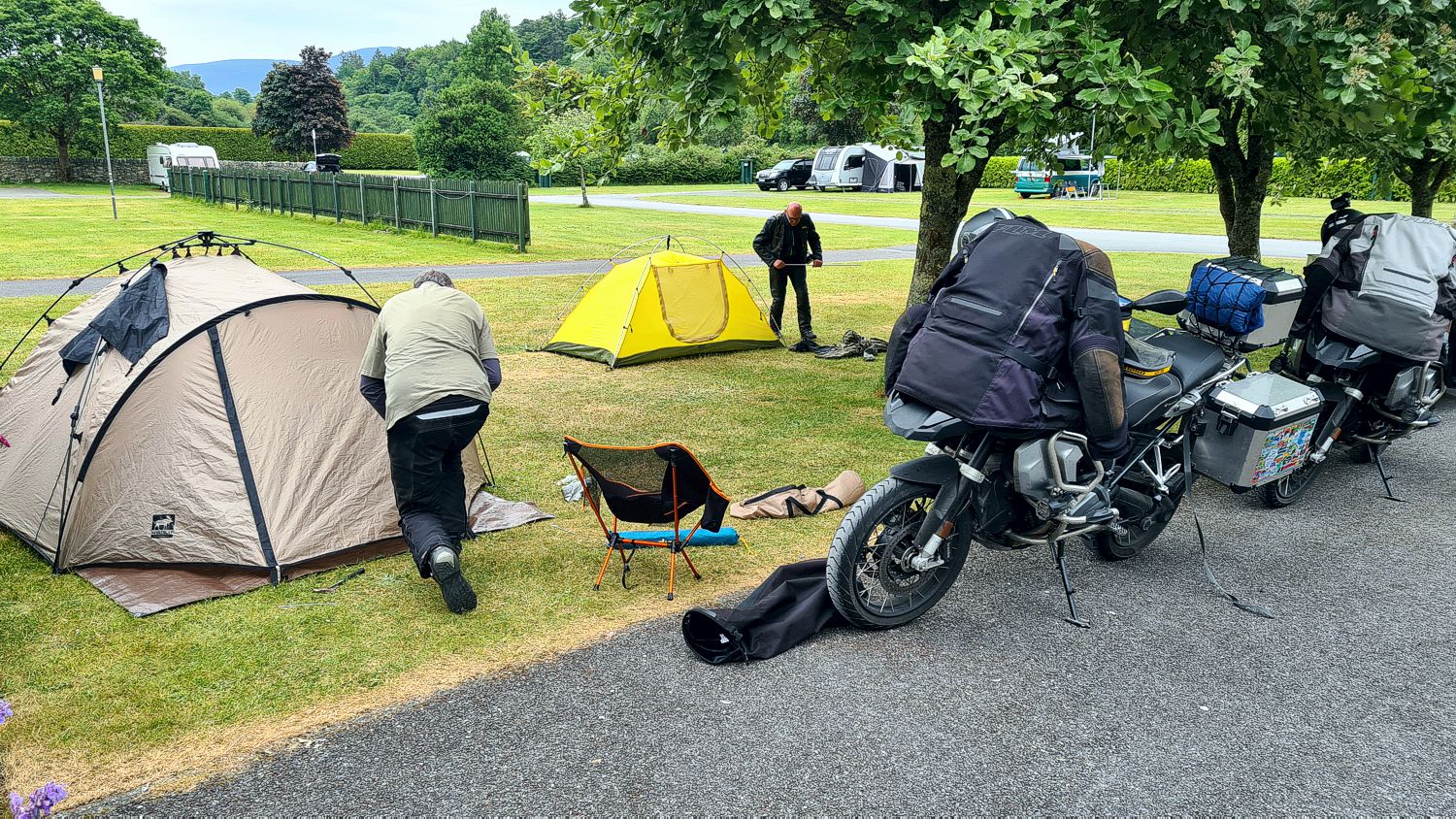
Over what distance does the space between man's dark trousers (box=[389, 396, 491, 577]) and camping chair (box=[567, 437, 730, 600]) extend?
60 centimetres

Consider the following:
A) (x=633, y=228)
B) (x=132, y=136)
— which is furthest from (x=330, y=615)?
(x=132, y=136)

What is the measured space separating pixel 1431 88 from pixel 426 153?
117 ft

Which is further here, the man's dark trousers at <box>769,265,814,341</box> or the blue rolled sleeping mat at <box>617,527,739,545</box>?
the man's dark trousers at <box>769,265,814,341</box>

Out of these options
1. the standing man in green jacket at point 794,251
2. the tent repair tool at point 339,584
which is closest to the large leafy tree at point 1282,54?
the standing man in green jacket at point 794,251

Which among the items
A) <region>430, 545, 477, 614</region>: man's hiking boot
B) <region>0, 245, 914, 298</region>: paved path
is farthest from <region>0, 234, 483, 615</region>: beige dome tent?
<region>0, 245, 914, 298</region>: paved path

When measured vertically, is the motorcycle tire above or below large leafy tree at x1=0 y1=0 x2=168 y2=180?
below

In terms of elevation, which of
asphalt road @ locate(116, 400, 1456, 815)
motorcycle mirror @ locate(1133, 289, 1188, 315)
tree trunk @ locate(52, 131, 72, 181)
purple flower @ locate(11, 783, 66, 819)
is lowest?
asphalt road @ locate(116, 400, 1456, 815)

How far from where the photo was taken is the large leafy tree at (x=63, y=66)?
4559 cm

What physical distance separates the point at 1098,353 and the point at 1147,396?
90cm

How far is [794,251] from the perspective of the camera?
12.3 meters

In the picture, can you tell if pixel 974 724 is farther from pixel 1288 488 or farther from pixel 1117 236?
pixel 1117 236

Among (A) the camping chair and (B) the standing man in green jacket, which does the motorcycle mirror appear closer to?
(A) the camping chair

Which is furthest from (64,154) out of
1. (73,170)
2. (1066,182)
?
(1066,182)

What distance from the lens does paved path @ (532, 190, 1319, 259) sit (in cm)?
2425
